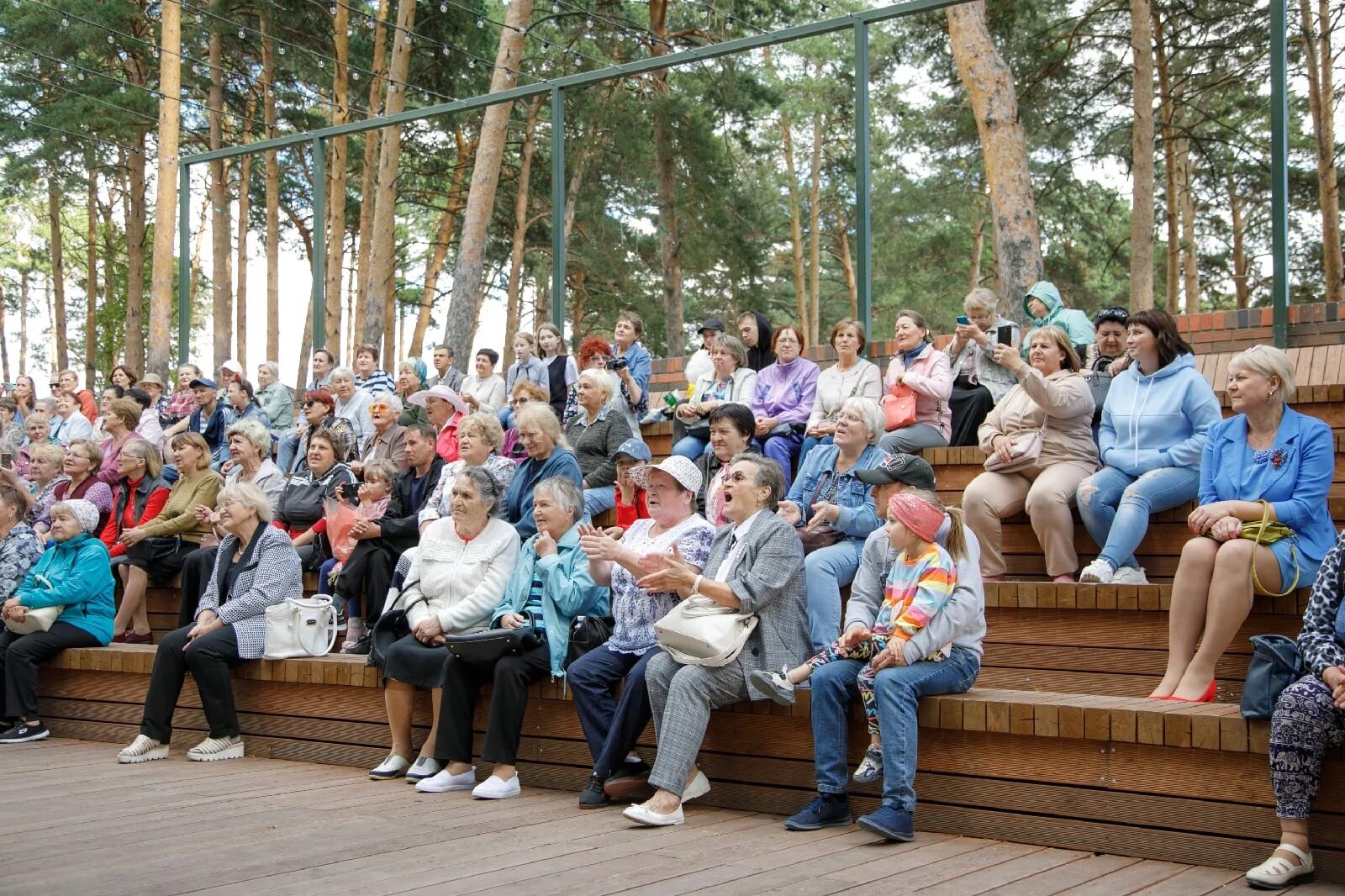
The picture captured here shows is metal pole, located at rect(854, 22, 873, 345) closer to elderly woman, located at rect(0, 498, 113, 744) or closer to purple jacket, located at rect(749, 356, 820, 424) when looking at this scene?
purple jacket, located at rect(749, 356, 820, 424)

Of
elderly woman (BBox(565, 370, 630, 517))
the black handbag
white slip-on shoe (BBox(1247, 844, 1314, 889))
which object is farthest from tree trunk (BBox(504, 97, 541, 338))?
white slip-on shoe (BBox(1247, 844, 1314, 889))

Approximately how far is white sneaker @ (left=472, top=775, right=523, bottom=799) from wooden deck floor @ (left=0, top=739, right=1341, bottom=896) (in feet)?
0.23

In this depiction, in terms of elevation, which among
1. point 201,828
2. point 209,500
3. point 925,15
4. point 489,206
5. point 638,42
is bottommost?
point 201,828

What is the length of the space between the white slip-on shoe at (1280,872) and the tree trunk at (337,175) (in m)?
16.8

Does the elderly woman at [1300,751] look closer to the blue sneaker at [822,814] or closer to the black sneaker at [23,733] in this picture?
the blue sneaker at [822,814]

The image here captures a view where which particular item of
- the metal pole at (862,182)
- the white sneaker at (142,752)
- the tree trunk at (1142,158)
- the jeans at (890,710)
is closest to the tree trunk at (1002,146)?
the metal pole at (862,182)

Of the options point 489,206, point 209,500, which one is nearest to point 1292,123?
point 489,206

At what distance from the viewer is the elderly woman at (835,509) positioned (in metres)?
4.96

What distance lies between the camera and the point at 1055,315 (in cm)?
669

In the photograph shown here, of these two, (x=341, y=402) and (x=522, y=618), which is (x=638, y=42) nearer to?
(x=341, y=402)

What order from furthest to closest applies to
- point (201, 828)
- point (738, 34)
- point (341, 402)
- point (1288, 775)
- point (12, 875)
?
point (738, 34), point (341, 402), point (201, 828), point (12, 875), point (1288, 775)

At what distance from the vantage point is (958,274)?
2819 cm

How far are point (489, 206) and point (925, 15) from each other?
5.44 meters

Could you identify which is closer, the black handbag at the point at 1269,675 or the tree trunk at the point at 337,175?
the black handbag at the point at 1269,675
